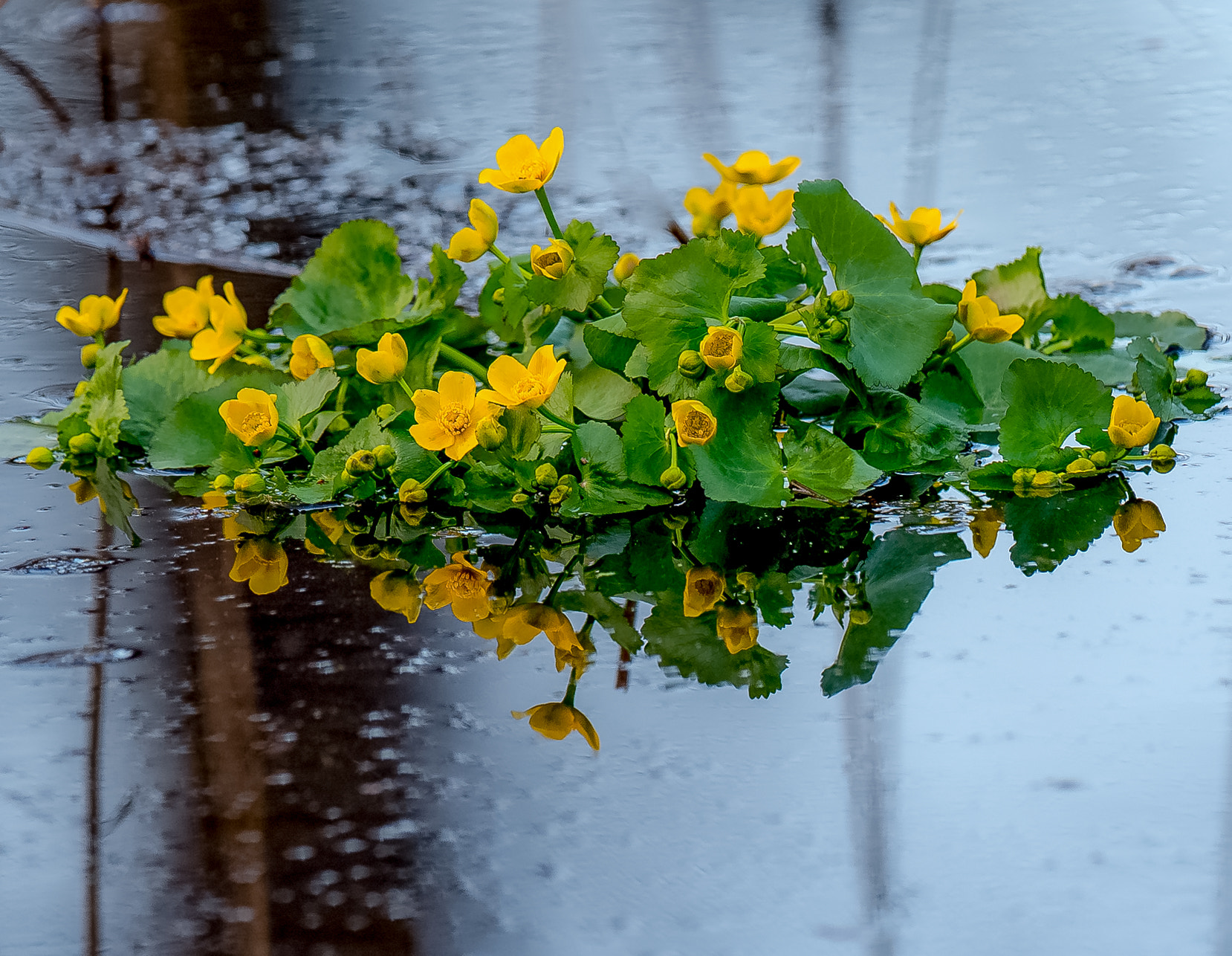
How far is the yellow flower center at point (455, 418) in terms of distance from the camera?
0.95m

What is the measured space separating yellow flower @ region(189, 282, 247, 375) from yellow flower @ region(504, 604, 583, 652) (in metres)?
0.44

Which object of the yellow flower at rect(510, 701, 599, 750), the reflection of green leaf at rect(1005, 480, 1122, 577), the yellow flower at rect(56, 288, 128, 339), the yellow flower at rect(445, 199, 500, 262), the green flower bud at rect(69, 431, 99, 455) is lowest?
the green flower bud at rect(69, 431, 99, 455)

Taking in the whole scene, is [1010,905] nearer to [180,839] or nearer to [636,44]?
[180,839]

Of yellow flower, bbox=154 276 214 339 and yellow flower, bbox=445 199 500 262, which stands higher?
yellow flower, bbox=445 199 500 262

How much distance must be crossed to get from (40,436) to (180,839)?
2.58 ft

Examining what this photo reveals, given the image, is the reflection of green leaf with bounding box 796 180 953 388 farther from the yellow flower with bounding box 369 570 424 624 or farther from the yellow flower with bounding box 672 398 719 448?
the yellow flower with bounding box 369 570 424 624

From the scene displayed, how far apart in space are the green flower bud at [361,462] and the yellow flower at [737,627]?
303 mm

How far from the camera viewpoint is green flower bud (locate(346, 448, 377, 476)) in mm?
994

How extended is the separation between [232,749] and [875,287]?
590 mm

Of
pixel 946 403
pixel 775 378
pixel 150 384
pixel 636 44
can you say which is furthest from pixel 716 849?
pixel 636 44

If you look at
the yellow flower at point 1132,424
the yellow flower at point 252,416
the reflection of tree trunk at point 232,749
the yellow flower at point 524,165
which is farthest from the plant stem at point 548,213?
the yellow flower at point 1132,424

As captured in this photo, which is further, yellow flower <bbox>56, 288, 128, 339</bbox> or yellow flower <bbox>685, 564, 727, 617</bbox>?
yellow flower <bbox>56, 288, 128, 339</bbox>

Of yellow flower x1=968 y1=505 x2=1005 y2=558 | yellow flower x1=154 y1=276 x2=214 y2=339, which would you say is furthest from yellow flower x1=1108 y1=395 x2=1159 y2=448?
yellow flower x1=154 y1=276 x2=214 y2=339

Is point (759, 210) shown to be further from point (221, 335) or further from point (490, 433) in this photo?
point (221, 335)
